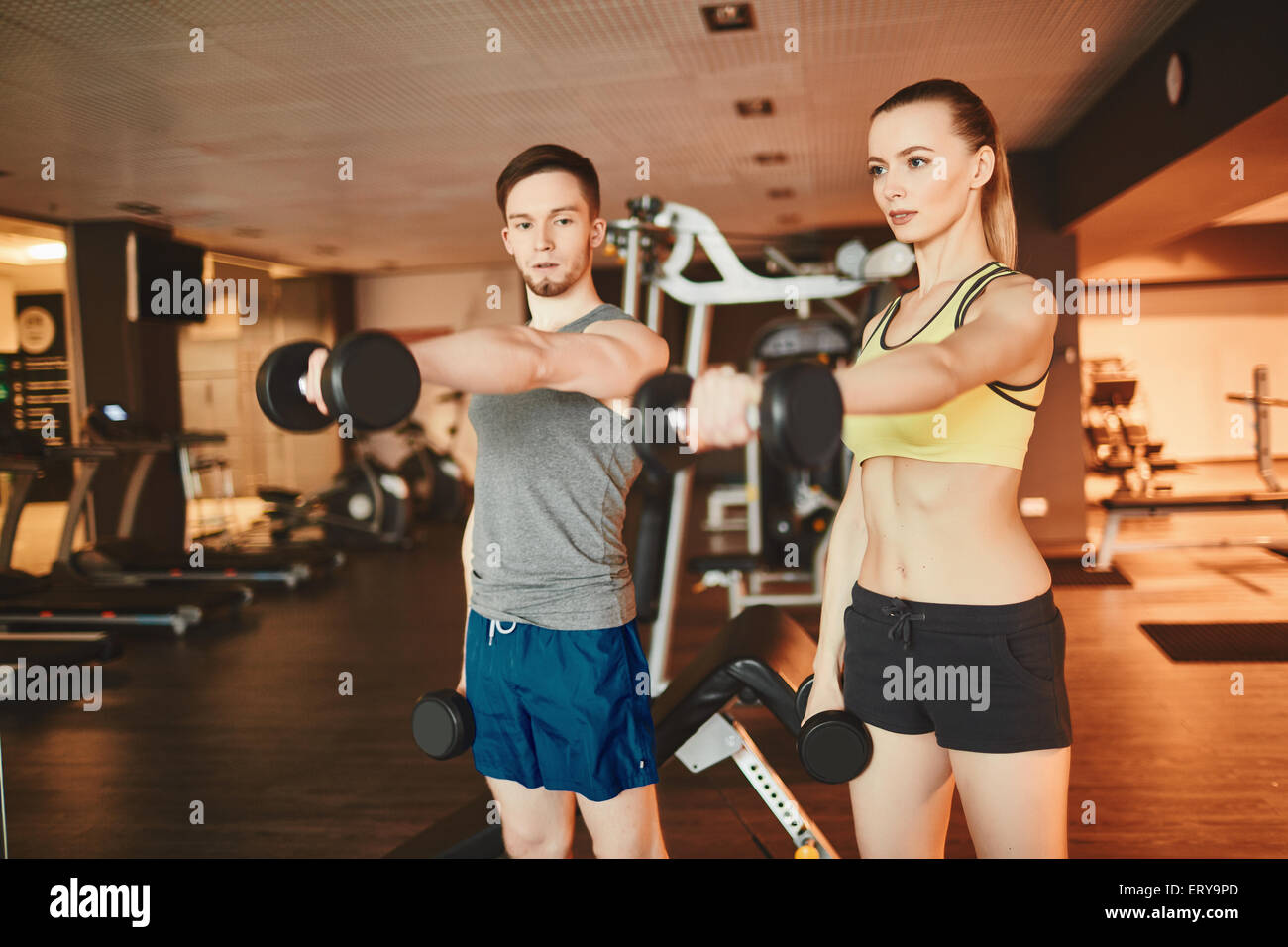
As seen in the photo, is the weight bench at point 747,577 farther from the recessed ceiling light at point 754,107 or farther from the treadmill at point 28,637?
the treadmill at point 28,637

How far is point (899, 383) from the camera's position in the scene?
826 mm

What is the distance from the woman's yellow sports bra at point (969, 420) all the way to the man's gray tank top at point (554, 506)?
408 millimetres

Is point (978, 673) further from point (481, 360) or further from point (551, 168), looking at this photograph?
point (551, 168)

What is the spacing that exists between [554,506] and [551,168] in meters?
0.48

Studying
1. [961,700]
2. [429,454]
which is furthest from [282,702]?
[429,454]

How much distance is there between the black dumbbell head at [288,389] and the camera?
0.77 meters

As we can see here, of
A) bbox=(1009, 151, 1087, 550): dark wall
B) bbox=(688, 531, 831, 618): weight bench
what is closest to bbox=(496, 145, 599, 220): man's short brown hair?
bbox=(688, 531, 831, 618): weight bench

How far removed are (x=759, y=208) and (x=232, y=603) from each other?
543cm

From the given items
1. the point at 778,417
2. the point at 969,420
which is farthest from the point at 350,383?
the point at 969,420

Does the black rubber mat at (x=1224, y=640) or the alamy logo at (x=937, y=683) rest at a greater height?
the alamy logo at (x=937, y=683)

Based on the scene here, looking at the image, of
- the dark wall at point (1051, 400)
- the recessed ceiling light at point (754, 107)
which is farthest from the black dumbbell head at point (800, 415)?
the dark wall at point (1051, 400)

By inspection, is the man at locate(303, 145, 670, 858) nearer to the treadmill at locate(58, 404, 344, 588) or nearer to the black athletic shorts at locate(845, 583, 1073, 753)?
the black athletic shorts at locate(845, 583, 1073, 753)
